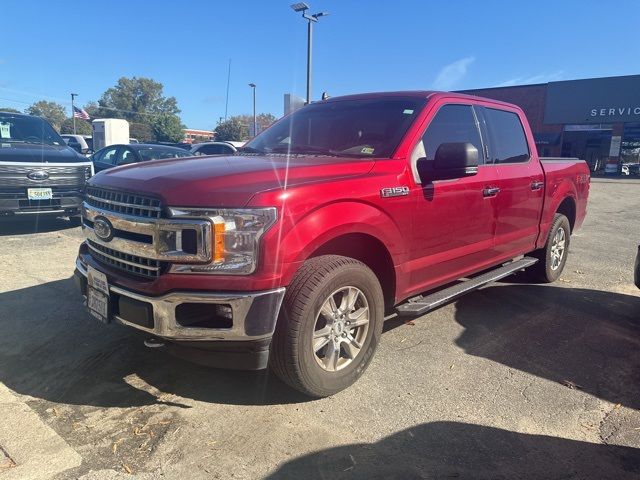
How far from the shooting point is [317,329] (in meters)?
3.17

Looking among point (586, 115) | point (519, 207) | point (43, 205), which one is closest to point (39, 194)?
point (43, 205)

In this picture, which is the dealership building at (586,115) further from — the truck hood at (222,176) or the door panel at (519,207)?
the truck hood at (222,176)

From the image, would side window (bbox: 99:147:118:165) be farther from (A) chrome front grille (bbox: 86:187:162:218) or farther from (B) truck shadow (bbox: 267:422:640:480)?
(B) truck shadow (bbox: 267:422:640:480)

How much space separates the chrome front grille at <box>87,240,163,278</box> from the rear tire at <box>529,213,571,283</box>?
14.7ft

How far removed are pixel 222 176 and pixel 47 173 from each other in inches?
235

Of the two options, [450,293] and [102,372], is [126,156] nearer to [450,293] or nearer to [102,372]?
[102,372]

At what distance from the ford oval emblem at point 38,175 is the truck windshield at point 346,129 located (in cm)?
465

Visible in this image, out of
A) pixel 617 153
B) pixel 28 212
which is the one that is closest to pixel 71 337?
pixel 28 212

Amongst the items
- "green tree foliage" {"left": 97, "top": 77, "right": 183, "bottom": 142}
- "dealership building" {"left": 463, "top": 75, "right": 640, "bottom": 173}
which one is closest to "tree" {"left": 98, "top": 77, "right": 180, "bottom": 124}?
"green tree foliage" {"left": 97, "top": 77, "right": 183, "bottom": 142}

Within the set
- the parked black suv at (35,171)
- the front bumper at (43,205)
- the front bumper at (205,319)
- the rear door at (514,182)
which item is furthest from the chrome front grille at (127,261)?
the parked black suv at (35,171)

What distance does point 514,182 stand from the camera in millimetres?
4734

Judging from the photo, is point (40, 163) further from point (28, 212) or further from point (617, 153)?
point (617, 153)

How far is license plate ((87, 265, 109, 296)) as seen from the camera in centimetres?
306

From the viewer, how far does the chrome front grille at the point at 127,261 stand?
2842 mm
